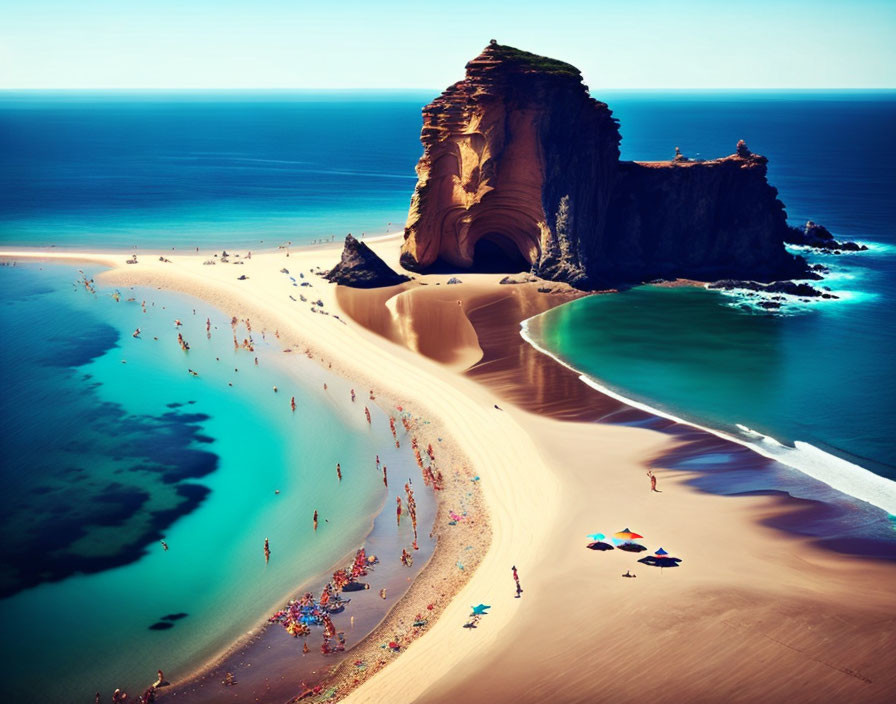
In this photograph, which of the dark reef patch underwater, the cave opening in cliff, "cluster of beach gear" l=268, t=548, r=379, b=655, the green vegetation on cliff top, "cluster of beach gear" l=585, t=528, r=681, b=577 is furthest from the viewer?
the cave opening in cliff

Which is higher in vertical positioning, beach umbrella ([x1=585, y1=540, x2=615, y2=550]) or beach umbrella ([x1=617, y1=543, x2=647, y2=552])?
beach umbrella ([x1=617, y1=543, x2=647, y2=552])

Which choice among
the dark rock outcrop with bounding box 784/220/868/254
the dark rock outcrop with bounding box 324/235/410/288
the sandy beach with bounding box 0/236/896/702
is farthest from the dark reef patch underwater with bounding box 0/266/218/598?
the dark rock outcrop with bounding box 784/220/868/254

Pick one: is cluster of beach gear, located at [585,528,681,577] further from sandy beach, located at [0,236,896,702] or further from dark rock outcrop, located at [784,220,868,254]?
dark rock outcrop, located at [784,220,868,254]

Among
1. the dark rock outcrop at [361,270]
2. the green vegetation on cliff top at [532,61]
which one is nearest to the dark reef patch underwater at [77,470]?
the dark rock outcrop at [361,270]

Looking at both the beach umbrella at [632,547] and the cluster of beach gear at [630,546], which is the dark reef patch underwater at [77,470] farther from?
the beach umbrella at [632,547]

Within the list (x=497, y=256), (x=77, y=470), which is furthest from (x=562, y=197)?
(x=77, y=470)

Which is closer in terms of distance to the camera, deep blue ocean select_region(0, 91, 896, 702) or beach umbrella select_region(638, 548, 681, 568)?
deep blue ocean select_region(0, 91, 896, 702)

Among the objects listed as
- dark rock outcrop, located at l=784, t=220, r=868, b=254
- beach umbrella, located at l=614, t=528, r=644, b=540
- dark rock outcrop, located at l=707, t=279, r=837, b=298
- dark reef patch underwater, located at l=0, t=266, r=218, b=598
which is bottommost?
dark reef patch underwater, located at l=0, t=266, r=218, b=598
